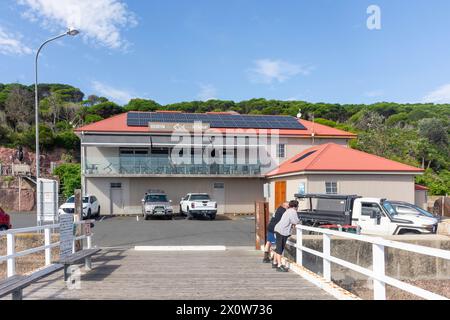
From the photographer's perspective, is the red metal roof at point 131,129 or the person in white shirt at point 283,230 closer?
the person in white shirt at point 283,230

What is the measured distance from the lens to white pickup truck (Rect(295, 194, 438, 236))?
53.0 ft

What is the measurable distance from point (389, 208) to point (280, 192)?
15.6 m

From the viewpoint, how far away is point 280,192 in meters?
32.1

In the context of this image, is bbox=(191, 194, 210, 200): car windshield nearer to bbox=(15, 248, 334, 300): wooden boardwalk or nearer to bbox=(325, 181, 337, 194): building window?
→ bbox=(325, 181, 337, 194): building window

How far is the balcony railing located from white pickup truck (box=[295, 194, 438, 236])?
56.3 feet

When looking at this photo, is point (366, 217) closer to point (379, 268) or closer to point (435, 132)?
point (379, 268)

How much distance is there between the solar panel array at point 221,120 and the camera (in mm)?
37531

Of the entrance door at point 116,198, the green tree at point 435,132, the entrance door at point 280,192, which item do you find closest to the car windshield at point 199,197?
the entrance door at point 280,192

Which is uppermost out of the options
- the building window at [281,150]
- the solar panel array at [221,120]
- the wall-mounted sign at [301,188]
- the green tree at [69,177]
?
the solar panel array at [221,120]

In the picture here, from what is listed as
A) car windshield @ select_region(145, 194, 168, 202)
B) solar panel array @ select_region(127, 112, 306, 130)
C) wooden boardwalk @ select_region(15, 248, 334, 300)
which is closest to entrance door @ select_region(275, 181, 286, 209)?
solar panel array @ select_region(127, 112, 306, 130)

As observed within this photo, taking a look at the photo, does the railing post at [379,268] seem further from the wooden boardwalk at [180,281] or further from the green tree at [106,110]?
the green tree at [106,110]

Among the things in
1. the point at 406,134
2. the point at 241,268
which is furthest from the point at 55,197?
the point at 406,134

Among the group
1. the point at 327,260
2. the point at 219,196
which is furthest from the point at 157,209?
the point at 327,260

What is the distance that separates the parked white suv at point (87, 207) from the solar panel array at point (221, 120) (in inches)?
299
